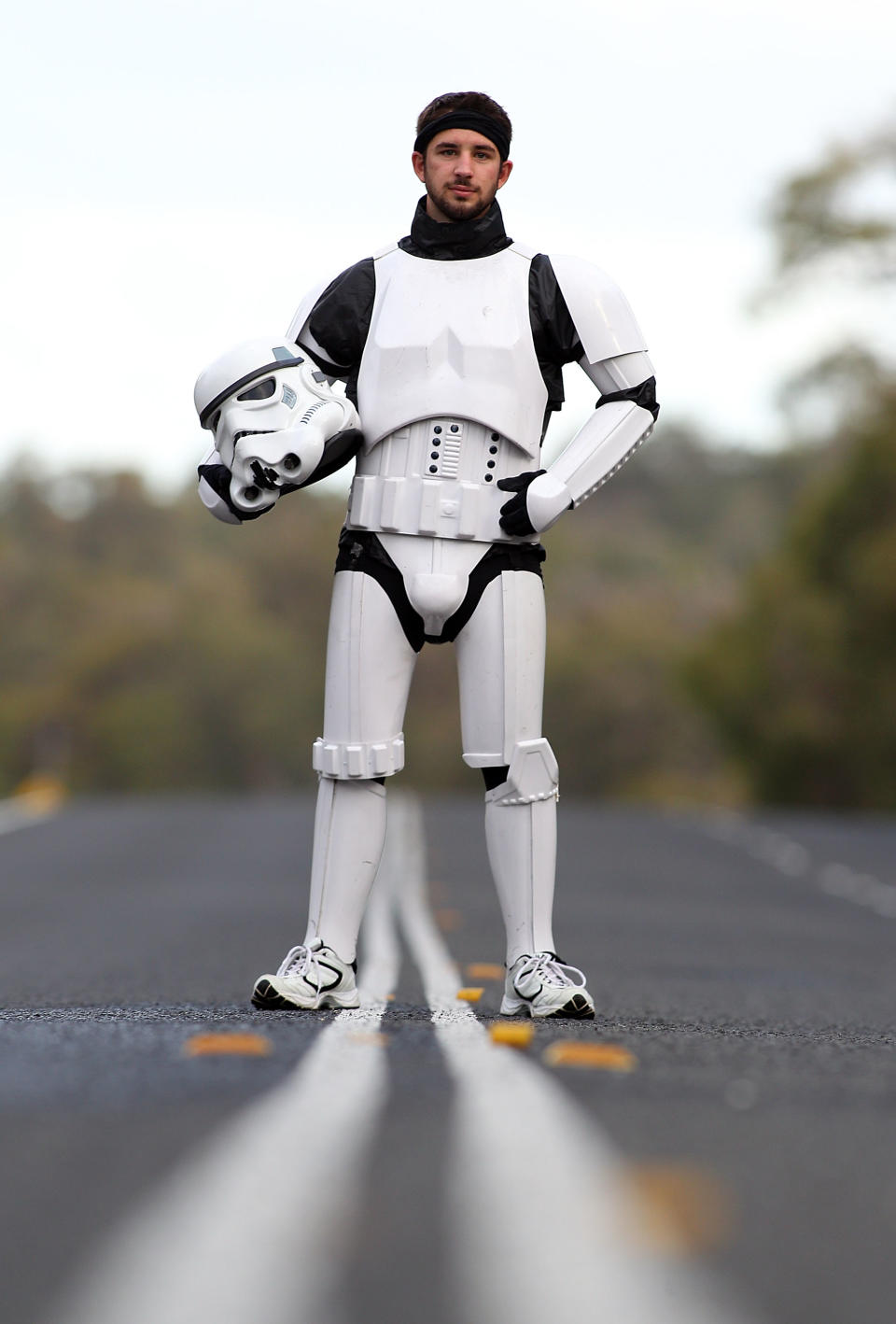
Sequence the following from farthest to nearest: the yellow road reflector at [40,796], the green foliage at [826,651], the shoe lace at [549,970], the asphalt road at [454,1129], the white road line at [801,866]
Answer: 1. the green foliage at [826,651]
2. the yellow road reflector at [40,796]
3. the white road line at [801,866]
4. the shoe lace at [549,970]
5. the asphalt road at [454,1129]

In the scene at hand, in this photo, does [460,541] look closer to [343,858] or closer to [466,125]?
[343,858]

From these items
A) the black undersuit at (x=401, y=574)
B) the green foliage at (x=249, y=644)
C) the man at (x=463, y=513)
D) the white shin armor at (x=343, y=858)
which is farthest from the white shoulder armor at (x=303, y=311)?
the green foliage at (x=249, y=644)

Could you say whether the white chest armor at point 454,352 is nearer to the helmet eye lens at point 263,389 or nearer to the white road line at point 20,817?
the helmet eye lens at point 263,389

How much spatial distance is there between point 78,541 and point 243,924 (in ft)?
255

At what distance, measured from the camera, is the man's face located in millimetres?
5199

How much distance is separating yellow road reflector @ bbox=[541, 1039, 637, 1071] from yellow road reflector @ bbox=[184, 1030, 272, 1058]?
1.62ft

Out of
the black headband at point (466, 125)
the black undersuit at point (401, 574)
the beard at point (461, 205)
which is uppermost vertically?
the black headband at point (466, 125)

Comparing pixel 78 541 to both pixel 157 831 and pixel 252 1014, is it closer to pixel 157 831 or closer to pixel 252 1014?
pixel 157 831

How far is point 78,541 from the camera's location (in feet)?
283

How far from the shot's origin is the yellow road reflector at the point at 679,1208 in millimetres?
2301

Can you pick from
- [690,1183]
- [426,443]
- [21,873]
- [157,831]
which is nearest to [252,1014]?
[426,443]

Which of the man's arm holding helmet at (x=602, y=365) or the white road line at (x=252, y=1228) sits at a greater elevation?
the man's arm holding helmet at (x=602, y=365)

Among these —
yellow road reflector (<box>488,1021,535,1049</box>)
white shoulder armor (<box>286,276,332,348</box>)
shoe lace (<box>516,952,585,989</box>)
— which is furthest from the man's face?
yellow road reflector (<box>488,1021,535,1049</box>)

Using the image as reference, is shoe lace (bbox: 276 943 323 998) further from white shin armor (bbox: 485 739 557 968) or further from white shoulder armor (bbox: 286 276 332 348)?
white shoulder armor (bbox: 286 276 332 348)
